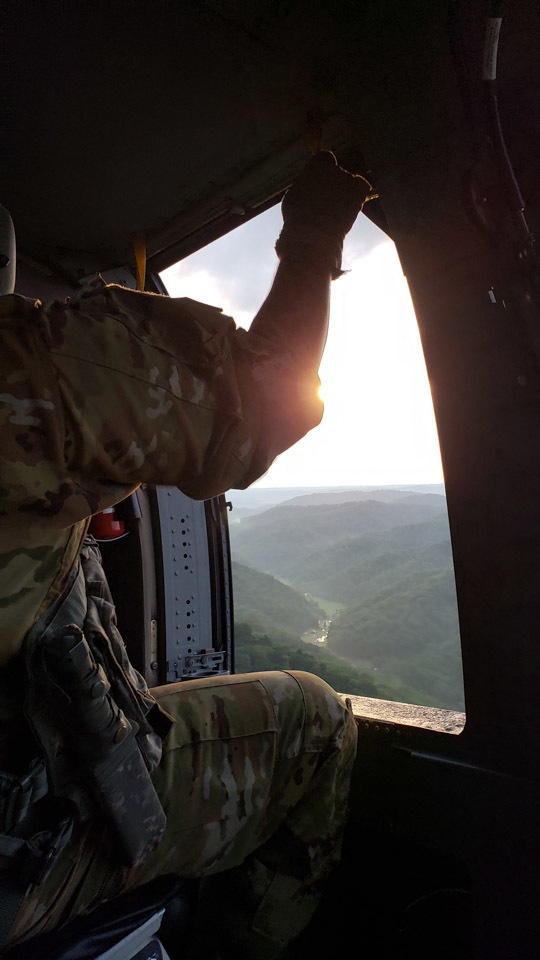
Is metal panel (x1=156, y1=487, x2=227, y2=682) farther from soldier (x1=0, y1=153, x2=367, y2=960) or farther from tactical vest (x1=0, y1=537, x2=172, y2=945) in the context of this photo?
tactical vest (x1=0, y1=537, x2=172, y2=945)

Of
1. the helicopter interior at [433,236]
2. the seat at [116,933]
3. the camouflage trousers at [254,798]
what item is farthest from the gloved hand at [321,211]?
the seat at [116,933]

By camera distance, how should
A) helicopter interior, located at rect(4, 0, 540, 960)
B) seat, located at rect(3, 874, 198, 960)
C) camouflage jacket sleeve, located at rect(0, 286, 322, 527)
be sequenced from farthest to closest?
→ helicopter interior, located at rect(4, 0, 540, 960) → seat, located at rect(3, 874, 198, 960) → camouflage jacket sleeve, located at rect(0, 286, 322, 527)

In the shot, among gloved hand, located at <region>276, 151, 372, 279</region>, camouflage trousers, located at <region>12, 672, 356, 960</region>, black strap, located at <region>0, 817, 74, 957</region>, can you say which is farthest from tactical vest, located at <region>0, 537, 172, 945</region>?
gloved hand, located at <region>276, 151, 372, 279</region>

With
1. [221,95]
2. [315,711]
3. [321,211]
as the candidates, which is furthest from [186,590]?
[221,95]

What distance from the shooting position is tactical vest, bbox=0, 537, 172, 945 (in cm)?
79

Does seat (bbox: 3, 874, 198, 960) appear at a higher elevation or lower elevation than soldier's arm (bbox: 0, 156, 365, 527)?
lower

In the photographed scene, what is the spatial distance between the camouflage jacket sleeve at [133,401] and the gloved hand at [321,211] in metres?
0.30

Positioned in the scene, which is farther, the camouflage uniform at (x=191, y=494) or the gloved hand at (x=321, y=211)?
the gloved hand at (x=321, y=211)

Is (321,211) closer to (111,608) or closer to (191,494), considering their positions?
(191,494)

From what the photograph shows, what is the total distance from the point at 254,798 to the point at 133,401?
909mm

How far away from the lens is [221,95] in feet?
4.30

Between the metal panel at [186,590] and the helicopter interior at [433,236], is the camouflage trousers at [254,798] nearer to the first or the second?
the helicopter interior at [433,236]

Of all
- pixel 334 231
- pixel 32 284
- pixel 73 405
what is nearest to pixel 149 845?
pixel 73 405

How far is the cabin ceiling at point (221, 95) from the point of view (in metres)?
1.05
